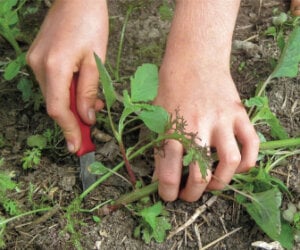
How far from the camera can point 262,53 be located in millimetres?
1893

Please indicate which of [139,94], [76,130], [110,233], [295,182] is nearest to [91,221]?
[110,233]

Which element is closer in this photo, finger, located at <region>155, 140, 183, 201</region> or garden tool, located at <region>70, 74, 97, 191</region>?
finger, located at <region>155, 140, 183, 201</region>

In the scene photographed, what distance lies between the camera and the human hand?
145cm

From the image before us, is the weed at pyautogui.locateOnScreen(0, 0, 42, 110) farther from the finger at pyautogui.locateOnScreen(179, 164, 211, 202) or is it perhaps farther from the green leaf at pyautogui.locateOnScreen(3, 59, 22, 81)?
the finger at pyautogui.locateOnScreen(179, 164, 211, 202)

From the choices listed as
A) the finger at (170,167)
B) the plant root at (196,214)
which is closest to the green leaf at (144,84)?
the finger at (170,167)

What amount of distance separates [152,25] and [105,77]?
661 mm

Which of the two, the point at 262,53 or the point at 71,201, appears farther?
the point at 262,53

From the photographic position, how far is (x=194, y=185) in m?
1.45

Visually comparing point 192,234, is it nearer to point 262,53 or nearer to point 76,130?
point 76,130

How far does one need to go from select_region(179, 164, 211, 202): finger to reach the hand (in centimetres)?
31

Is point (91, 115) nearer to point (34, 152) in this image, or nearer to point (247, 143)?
point (34, 152)

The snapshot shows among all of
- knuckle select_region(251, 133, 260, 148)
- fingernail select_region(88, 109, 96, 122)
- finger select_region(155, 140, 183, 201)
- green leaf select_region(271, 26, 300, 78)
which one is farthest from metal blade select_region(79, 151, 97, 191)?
green leaf select_region(271, 26, 300, 78)

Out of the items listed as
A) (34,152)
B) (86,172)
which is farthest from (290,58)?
(34,152)

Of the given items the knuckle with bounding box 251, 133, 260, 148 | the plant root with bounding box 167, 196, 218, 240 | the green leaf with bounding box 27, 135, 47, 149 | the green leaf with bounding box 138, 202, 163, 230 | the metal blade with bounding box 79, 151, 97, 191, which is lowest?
the plant root with bounding box 167, 196, 218, 240
